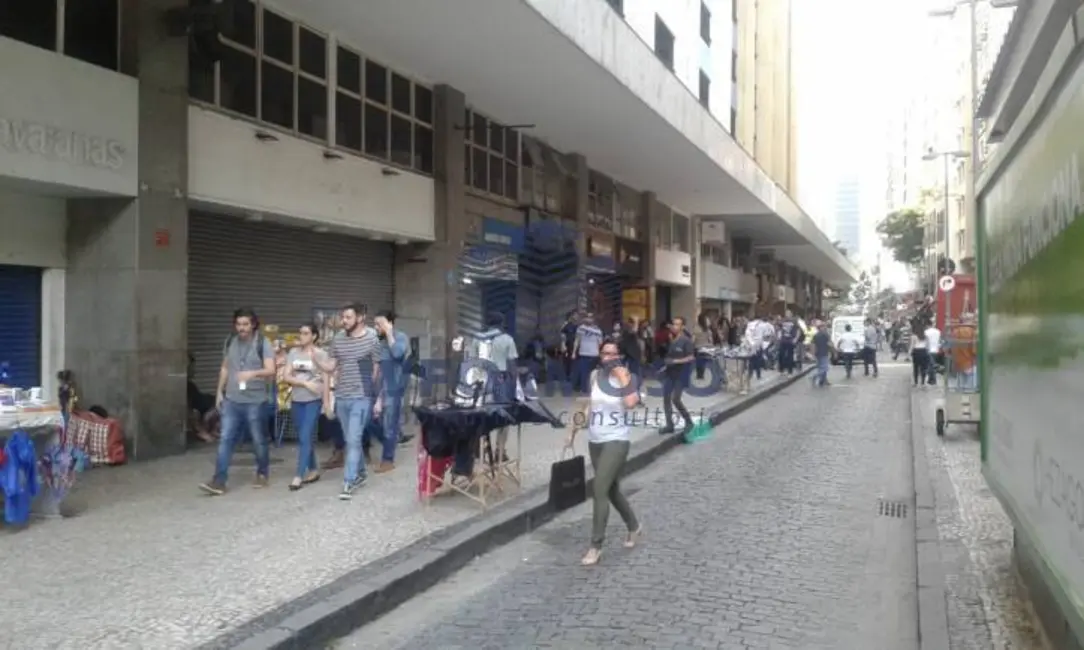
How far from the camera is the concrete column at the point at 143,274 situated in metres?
10.9

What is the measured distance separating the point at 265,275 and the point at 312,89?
276 cm

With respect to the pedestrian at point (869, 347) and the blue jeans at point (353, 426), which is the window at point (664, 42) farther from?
the blue jeans at point (353, 426)

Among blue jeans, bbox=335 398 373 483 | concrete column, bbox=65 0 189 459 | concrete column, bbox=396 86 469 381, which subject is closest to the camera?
blue jeans, bbox=335 398 373 483

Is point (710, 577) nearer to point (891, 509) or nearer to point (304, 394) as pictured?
point (891, 509)

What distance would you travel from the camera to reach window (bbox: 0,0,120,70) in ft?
32.6

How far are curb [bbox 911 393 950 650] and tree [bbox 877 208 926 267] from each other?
69.4 metres

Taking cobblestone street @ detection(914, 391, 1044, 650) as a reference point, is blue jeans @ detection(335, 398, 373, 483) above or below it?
above

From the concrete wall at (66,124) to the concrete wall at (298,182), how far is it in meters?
1.17

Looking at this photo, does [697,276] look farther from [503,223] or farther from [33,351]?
[33,351]

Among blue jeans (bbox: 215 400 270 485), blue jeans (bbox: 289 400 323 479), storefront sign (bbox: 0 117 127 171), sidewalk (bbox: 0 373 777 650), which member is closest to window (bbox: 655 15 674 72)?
storefront sign (bbox: 0 117 127 171)

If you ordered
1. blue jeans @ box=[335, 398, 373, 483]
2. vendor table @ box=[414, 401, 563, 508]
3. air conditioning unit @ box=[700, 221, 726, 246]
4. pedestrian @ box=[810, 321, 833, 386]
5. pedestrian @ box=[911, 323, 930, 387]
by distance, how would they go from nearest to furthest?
vendor table @ box=[414, 401, 563, 508] → blue jeans @ box=[335, 398, 373, 483] → pedestrian @ box=[911, 323, 930, 387] → pedestrian @ box=[810, 321, 833, 386] → air conditioning unit @ box=[700, 221, 726, 246]

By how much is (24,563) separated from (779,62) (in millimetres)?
46304

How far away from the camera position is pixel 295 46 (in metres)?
14.0

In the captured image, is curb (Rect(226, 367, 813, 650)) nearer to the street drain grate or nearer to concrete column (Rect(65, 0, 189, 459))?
the street drain grate
